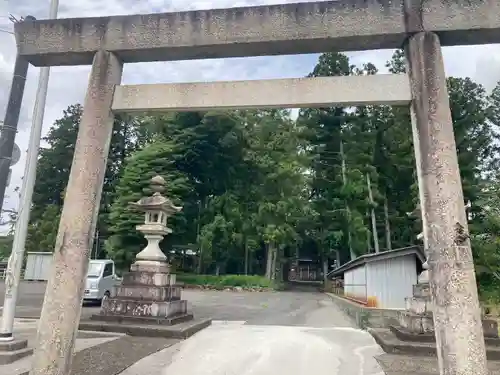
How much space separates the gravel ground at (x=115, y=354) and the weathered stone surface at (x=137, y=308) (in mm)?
966

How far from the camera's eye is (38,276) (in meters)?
24.7

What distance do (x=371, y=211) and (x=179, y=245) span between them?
1328cm

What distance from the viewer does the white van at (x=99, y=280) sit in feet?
43.0

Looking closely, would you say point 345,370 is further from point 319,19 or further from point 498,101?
point 498,101

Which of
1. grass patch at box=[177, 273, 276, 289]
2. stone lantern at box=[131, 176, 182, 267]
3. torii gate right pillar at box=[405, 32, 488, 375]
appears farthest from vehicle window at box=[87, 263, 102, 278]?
grass patch at box=[177, 273, 276, 289]

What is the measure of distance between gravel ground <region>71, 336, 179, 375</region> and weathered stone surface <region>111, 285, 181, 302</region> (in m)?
1.22

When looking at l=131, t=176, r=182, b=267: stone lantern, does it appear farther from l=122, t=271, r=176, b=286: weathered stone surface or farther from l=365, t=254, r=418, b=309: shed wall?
l=365, t=254, r=418, b=309: shed wall

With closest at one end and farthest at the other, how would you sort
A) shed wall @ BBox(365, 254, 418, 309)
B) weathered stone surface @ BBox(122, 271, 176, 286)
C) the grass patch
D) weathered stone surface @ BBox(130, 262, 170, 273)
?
1. weathered stone surface @ BBox(122, 271, 176, 286)
2. weathered stone surface @ BBox(130, 262, 170, 273)
3. shed wall @ BBox(365, 254, 418, 309)
4. the grass patch

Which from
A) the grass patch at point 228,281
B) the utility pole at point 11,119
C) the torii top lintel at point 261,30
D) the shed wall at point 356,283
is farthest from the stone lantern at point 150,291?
the grass patch at point 228,281

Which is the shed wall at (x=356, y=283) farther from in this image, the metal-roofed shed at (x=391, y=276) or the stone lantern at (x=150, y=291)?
the stone lantern at (x=150, y=291)

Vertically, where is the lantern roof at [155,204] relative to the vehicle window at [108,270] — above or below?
above

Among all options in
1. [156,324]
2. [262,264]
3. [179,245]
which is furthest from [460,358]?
[262,264]

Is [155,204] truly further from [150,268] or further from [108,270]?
[108,270]

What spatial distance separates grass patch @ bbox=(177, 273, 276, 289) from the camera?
2694 cm
